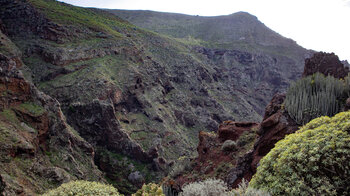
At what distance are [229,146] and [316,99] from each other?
24.8 feet

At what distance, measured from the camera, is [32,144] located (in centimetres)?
2464

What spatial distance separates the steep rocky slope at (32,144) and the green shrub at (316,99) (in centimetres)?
1880

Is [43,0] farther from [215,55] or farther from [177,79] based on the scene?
[215,55]

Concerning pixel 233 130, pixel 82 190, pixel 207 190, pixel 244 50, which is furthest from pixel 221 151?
pixel 244 50

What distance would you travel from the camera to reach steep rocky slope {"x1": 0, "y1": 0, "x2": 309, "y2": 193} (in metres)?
39.9

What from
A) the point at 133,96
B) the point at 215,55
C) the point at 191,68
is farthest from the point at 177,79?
the point at 215,55

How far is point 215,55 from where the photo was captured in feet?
305

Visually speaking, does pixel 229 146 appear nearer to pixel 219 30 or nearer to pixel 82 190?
pixel 82 190

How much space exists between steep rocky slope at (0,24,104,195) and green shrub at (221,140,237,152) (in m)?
14.9

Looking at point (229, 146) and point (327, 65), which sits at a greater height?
point (327, 65)

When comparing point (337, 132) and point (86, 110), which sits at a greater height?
point (337, 132)

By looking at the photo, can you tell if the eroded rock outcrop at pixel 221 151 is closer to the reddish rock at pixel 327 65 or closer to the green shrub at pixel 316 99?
the green shrub at pixel 316 99

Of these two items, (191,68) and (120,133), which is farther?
(191,68)

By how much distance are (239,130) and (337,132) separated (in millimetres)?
12850
